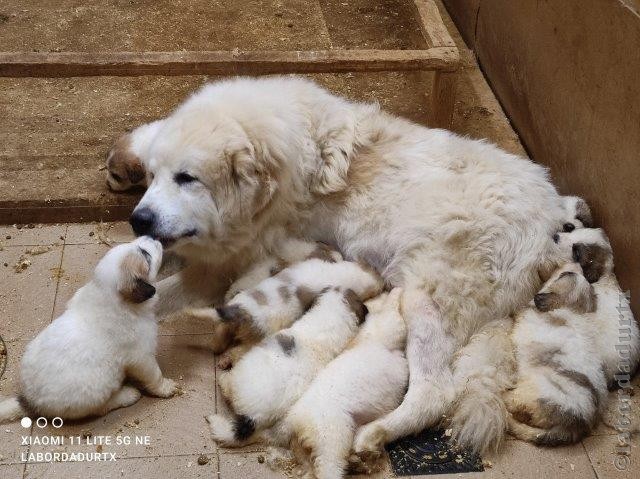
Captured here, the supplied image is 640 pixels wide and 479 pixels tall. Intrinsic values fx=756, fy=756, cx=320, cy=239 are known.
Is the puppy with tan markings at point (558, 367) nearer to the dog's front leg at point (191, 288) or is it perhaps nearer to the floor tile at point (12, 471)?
the dog's front leg at point (191, 288)

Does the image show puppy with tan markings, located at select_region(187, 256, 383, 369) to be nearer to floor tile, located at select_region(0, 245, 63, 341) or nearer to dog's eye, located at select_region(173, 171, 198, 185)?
dog's eye, located at select_region(173, 171, 198, 185)

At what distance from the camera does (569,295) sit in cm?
376

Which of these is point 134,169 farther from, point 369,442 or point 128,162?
point 369,442

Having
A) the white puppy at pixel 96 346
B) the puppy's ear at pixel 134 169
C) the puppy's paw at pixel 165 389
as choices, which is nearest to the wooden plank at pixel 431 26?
the puppy's ear at pixel 134 169

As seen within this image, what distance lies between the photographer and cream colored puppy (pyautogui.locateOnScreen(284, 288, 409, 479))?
3.27 metres

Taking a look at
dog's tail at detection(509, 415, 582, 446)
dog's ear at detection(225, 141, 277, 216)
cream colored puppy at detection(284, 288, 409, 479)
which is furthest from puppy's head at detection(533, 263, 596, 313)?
dog's ear at detection(225, 141, 277, 216)

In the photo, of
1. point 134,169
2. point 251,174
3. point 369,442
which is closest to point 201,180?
point 251,174

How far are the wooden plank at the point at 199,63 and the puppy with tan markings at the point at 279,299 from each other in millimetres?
1466

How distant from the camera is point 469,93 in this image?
21.6 ft

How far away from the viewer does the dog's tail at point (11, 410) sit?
3451mm

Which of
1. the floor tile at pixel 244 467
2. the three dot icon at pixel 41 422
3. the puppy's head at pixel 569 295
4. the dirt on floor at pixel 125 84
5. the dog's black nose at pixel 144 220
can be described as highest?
the dog's black nose at pixel 144 220

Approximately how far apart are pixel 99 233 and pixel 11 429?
1597 millimetres

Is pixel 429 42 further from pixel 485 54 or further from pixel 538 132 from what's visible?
pixel 485 54

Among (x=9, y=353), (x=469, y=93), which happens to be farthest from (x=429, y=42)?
(x=9, y=353)
